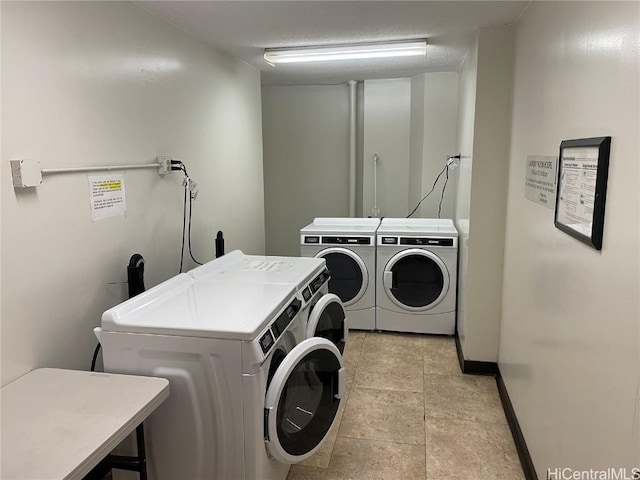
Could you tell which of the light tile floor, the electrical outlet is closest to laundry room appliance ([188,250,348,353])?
the light tile floor

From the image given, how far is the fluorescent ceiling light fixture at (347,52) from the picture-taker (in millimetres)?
3336

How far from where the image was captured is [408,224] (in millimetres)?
4344

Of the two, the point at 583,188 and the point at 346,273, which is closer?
the point at 583,188

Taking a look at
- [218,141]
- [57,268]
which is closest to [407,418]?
[57,268]

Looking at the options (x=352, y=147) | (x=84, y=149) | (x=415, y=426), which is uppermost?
(x=352, y=147)

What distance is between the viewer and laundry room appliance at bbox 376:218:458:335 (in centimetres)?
385

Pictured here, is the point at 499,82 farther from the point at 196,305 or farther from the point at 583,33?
the point at 196,305

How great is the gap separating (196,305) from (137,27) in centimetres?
151

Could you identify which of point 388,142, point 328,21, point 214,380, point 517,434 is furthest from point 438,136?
point 214,380

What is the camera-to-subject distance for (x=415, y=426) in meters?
2.69

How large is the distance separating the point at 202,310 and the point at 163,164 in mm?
1133

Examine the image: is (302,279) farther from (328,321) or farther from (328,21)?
(328,21)

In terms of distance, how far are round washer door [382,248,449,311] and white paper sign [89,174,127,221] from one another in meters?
2.23
